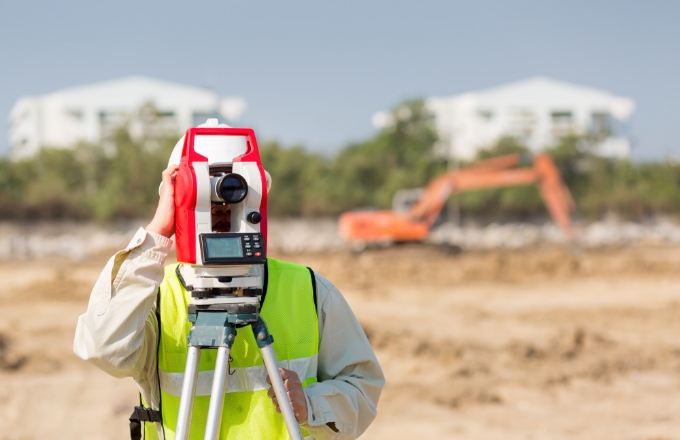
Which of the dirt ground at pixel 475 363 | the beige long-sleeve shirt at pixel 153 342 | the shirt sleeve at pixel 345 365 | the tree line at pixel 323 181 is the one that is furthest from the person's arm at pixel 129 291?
the tree line at pixel 323 181

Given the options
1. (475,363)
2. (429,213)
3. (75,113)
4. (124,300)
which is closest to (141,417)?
(124,300)

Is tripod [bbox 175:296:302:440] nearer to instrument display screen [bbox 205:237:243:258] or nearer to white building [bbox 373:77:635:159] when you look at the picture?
instrument display screen [bbox 205:237:243:258]

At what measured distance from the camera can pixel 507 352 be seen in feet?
27.3

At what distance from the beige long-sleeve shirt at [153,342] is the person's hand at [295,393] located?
0.08 ft

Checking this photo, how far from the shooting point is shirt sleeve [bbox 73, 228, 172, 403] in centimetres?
152

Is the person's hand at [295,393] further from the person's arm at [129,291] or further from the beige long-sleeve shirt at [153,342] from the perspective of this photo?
the person's arm at [129,291]

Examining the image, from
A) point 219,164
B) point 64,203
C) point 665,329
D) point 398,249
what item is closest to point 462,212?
point 398,249

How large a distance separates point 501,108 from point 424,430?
5938 centimetres

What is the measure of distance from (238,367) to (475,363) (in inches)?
260

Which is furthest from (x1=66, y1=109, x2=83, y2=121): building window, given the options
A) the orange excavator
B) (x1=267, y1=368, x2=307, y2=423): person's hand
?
(x1=267, y1=368, x2=307, y2=423): person's hand

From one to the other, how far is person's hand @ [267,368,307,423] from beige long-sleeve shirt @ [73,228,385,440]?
25mm

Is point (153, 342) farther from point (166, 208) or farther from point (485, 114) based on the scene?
point (485, 114)

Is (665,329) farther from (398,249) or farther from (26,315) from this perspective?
(398,249)

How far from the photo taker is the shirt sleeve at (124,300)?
4.99 feet
